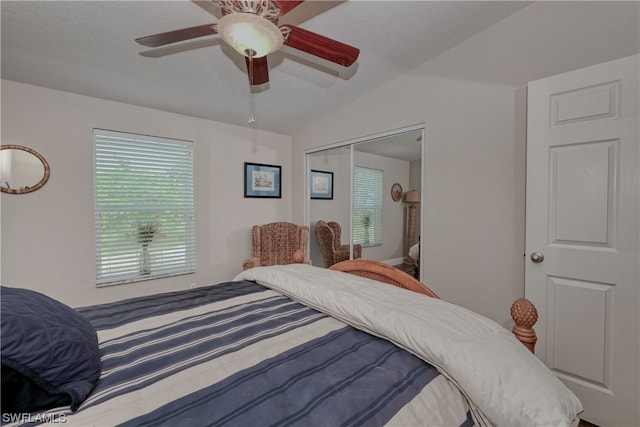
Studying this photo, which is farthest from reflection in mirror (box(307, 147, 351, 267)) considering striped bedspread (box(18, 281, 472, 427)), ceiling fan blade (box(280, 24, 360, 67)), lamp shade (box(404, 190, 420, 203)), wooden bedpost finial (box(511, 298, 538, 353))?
wooden bedpost finial (box(511, 298, 538, 353))

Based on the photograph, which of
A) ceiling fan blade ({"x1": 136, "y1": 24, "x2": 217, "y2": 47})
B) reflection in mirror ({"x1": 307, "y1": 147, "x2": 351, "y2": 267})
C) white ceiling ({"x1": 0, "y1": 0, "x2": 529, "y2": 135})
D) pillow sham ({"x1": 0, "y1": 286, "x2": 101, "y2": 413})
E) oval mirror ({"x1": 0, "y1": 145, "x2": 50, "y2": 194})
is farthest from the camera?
reflection in mirror ({"x1": 307, "y1": 147, "x2": 351, "y2": 267})

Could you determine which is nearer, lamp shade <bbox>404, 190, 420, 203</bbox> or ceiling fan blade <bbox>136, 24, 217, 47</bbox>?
ceiling fan blade <bbox>136, 24, 217, 47</bbox>

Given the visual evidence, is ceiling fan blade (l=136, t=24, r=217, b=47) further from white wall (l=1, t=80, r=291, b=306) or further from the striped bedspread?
white wall (l=1, t=80, r=291, b=306)

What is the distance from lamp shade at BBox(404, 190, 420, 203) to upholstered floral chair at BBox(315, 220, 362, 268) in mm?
920

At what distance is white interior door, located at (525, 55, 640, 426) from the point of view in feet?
5.11

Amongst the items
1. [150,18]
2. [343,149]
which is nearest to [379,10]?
[150,18]

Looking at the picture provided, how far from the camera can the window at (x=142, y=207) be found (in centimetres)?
271

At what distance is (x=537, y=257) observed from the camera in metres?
1.84

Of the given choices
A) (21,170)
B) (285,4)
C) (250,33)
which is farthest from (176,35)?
(21,170)

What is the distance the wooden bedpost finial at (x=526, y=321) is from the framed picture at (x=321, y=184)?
2.80 metres

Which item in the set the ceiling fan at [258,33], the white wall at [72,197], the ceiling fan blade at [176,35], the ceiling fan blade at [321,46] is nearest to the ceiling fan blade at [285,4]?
the ceiling fan at [258,33]

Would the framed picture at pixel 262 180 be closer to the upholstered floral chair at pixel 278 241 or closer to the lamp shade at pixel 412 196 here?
the upholstered floral chair at pixel 278 241

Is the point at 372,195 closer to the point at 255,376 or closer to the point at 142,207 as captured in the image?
the point at 142,207

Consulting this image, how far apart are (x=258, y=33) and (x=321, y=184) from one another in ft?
8.75
